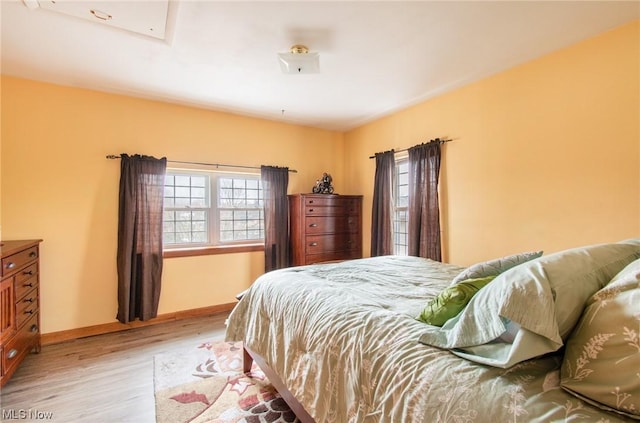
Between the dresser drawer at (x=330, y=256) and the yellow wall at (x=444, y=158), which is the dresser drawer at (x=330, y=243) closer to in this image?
the dresser drawer at (x=330, y=256)

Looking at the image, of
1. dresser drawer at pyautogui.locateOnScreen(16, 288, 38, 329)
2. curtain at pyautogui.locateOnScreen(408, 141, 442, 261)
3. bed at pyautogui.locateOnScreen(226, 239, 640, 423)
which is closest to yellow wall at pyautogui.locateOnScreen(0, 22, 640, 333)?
curtain at pyautogui.locateOnScreen(408, 141, 442, 261)

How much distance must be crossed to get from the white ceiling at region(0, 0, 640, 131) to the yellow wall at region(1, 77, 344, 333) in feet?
0.80

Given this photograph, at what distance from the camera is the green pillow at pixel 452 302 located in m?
1.15

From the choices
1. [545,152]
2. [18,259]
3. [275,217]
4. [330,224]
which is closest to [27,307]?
[18,259]

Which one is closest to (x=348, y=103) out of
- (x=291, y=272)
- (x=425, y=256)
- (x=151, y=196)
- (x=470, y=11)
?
(x=470, y=11)

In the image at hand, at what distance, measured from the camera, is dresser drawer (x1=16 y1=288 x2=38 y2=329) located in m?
2.27

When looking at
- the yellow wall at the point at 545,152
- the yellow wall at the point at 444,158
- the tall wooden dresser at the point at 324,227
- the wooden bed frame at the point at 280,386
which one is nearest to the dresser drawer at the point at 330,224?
the tall wooden dresser at the point at 324,227

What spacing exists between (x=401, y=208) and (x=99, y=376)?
339 centimetres

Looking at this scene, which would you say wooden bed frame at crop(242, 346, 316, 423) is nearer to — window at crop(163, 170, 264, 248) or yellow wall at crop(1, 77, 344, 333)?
yellow wall at crop(1, 77, 344, 333)

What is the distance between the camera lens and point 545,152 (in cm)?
238

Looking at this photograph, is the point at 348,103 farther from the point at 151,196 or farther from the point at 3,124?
the point at 3,124

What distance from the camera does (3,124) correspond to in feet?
8.89

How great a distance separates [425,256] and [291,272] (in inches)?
68.1

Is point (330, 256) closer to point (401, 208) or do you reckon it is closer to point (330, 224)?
point (330, 224)
